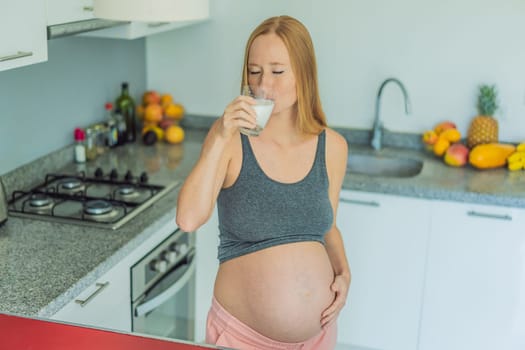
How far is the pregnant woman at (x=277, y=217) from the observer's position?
1854 millimetres

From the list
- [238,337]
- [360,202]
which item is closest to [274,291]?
[238,337]

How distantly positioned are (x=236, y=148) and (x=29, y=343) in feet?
2.42

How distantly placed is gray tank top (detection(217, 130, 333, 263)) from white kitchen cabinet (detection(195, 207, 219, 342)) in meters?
1.02

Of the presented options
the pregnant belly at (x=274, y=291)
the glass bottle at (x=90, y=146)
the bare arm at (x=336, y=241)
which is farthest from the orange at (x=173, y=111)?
the pregnant belly at (x=274, y=291)

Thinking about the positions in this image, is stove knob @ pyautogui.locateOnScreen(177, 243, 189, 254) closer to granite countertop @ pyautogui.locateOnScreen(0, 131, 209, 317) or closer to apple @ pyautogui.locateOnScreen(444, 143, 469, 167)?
granite countertop @ pyautogui.locateOnScreen(0, 131, 209, 317)

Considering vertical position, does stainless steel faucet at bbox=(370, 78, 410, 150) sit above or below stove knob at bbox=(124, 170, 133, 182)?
above

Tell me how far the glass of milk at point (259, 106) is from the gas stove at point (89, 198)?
0.81m

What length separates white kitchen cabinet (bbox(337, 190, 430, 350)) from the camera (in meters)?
2.88

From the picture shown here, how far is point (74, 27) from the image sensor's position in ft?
7.80

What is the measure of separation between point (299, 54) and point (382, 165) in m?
1.58

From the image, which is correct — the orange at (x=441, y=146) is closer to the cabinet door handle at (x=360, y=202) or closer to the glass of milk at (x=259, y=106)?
the cabinet door handle at (x=360, y=202)

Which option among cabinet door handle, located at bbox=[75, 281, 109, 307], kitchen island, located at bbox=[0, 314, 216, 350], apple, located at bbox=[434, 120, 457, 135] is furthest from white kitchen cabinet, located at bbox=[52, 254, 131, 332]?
apple, located at bbox=[434, 120, 457, 135]

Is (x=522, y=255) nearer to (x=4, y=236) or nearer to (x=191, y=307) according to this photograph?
(x=191, y=307)

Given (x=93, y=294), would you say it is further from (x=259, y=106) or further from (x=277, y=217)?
(x=259, y=106)
